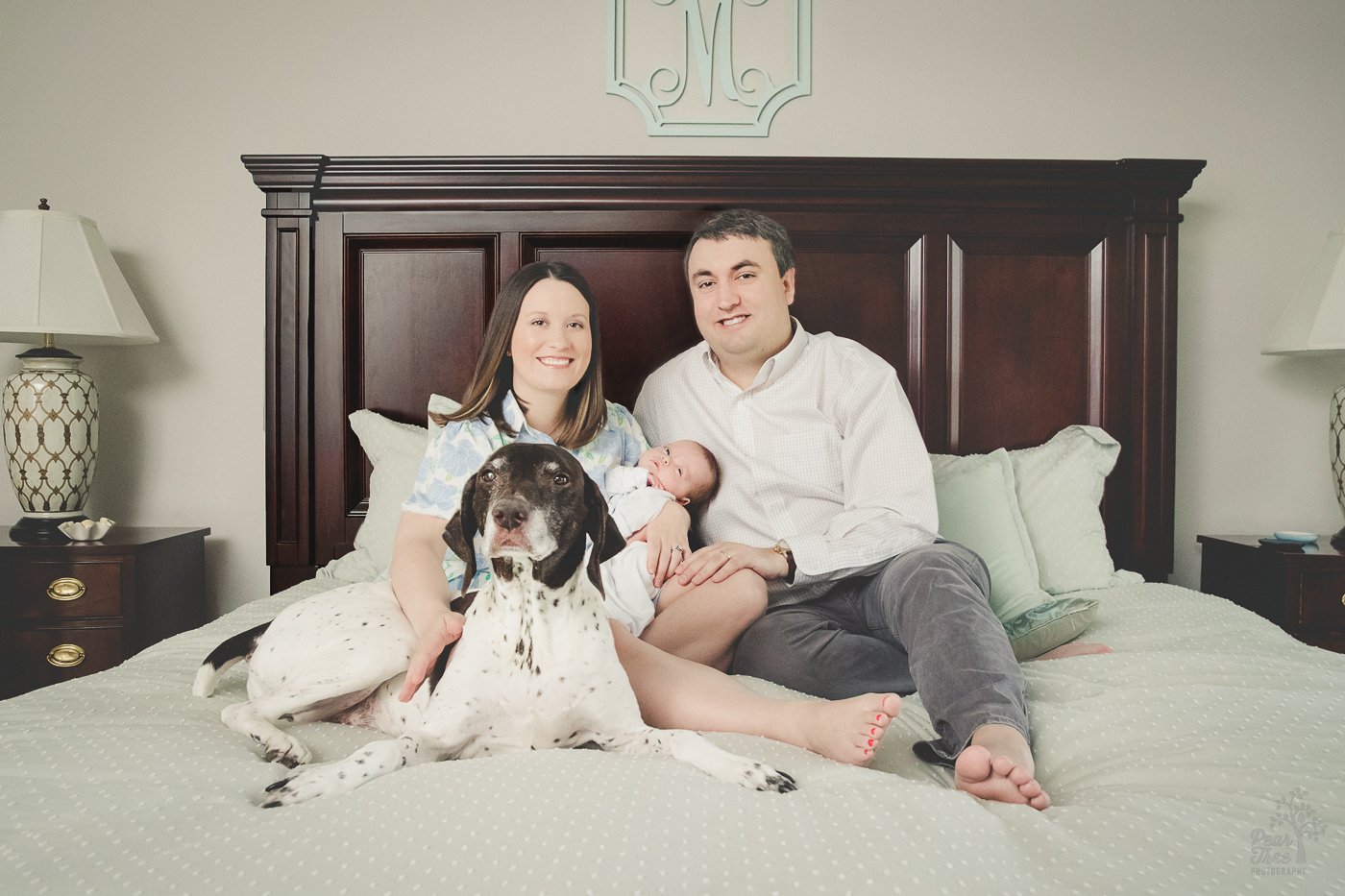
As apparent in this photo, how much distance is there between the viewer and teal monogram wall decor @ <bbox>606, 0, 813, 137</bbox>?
2477 mm

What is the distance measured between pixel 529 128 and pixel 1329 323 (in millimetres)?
2652

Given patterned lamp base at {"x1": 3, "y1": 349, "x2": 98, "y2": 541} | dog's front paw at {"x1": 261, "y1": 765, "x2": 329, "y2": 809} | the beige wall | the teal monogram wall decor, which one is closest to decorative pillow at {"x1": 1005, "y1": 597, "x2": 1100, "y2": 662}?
dog's front paw at {"x1": 261, "y1": 765, "x2": 329, "y2": 809}

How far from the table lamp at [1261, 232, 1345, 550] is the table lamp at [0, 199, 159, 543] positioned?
3.68 metres

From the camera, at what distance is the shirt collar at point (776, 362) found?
5.64ft

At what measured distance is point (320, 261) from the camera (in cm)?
224

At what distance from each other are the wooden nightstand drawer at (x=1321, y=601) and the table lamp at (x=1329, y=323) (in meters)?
0.19

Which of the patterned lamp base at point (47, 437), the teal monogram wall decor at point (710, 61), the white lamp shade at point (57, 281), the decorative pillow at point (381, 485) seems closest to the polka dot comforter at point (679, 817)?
the decorative pillow at point (381, 485)

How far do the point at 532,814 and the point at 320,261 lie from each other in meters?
2.03

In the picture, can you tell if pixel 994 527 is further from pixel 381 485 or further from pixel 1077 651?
pixel 381 485

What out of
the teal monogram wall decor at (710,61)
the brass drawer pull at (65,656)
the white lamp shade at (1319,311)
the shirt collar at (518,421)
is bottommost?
the brass drawer pull at (65,656)

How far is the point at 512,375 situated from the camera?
1.29 meters

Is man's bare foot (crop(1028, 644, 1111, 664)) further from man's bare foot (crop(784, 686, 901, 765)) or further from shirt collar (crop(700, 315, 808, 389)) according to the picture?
shirt collar (crop(700, 315, 808, 389))

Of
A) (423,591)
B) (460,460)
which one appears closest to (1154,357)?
(460,460)

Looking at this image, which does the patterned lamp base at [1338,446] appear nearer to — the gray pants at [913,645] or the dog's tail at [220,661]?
the gray pants at [913,645]
